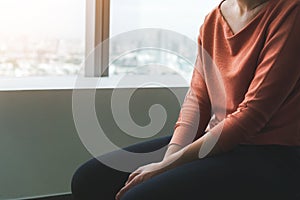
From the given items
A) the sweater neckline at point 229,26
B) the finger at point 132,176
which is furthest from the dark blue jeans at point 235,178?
the sweater neckline at point 229,26

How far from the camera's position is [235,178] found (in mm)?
1038

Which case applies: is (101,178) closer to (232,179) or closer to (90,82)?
(232,179)

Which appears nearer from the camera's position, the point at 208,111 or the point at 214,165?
the point at 214,165

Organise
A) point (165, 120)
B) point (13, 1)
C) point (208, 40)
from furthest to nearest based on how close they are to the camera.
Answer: point (165, 120), point (13, 1), point (208, 40)

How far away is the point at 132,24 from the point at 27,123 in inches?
25.0

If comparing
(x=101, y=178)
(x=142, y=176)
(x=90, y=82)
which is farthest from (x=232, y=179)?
Result: (x=90, y=82)

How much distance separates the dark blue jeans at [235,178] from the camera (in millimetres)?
1024


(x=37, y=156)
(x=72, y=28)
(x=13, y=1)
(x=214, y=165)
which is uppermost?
(x=13, y=1)

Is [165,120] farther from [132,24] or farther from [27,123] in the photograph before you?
[27,123]

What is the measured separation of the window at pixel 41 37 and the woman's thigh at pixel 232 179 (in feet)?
2.98

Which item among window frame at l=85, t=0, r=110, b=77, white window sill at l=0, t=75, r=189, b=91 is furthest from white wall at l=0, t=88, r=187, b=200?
window frame at l=85, t=0, r=110, b=77

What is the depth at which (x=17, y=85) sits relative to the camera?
1.72 metres

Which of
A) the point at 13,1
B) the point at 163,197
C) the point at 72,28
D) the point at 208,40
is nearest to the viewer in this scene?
the point at 163,197

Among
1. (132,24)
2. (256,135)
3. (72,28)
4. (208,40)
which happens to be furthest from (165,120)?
(256,135)
